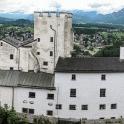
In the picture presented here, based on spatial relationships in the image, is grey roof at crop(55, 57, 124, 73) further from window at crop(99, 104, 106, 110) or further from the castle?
window at crop(99, 104, 106, 110)

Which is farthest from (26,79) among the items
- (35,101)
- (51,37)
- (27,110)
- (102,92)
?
(102,92)

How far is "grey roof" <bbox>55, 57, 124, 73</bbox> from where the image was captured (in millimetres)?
62750

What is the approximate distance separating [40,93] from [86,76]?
687cm

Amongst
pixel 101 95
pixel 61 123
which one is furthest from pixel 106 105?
pixel 61 123

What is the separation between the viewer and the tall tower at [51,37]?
66500 mm

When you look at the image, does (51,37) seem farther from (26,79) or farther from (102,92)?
(102,92)

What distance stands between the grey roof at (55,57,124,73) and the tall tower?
88.5 inches

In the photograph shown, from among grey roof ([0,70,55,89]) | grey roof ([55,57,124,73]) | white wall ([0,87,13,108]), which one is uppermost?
grey roof ([55,57,124,73])

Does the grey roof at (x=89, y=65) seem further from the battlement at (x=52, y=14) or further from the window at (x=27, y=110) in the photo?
the window at (x=27, y=110)

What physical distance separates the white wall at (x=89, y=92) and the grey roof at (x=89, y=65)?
2.31ft

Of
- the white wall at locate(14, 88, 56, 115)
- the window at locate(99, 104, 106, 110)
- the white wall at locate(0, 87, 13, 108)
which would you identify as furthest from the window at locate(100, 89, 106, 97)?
the white wall at locate(0, 87, 13, 108)

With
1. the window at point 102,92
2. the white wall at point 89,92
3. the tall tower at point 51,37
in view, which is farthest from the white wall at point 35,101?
the window at point 102,92

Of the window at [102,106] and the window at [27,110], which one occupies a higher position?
the window at [102,106]

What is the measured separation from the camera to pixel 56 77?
2491 inches
